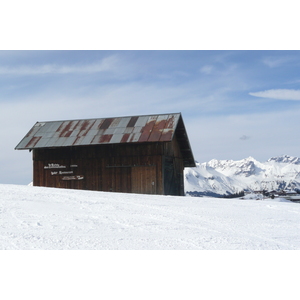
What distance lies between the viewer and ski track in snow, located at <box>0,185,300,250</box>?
9742 millimetres

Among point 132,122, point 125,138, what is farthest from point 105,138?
point 132,122

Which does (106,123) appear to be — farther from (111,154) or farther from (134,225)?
(134,225)

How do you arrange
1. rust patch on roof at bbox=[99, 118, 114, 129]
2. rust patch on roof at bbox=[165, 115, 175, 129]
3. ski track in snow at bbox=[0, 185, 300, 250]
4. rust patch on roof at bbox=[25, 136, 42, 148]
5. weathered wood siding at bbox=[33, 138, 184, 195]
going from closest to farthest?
ski track in snow at bbox=[0, 185, 300, 250] → weathered wood siding at bbox=[33, 138, 184, 195] → rust patch on roof at bbox=[165, 115, 175, 129] → rust patch on roof at bbox=[25, 136, 42, 148] → rust patch on roof at bbox=[99, 118, 114, 129]

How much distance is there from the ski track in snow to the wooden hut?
877cm

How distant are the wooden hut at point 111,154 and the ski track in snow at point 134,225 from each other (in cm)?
877

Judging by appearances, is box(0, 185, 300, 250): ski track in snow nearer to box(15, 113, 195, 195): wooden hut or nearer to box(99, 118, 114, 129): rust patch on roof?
box(15, 113, 195, 195): wooden hut

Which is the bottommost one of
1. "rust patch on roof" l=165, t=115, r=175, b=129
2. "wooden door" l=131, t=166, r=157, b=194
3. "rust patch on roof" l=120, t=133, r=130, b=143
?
"wooden door" l=131, t=166, r=157, b=194

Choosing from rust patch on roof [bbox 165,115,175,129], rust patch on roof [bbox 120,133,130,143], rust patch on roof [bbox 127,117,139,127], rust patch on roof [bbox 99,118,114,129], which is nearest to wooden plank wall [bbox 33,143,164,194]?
rust patch on roof [bbox 120,133,130,143]

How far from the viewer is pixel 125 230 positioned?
436 inches

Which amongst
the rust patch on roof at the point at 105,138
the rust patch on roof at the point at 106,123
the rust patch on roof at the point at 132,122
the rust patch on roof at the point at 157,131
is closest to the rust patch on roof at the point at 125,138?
the rust patch on roof at the point at 105,138

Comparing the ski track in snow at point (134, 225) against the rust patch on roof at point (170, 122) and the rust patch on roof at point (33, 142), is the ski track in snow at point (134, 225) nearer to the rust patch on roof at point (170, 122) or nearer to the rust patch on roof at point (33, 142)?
the rust patch on roof at point (170, 122)

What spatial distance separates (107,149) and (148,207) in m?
11.7

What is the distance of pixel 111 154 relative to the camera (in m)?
26.5

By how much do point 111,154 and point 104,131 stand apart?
1843 millimetres
